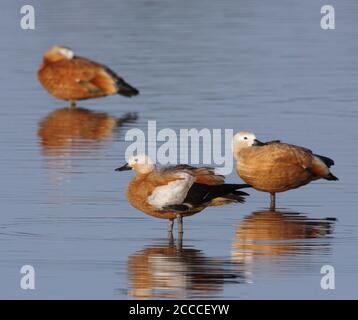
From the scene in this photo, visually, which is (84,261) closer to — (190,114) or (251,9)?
(190,114)

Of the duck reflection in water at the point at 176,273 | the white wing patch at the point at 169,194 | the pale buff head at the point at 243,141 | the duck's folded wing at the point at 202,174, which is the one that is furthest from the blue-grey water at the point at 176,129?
the pale buff head at the point at 243,141

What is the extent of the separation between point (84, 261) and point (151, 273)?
71 centimetres

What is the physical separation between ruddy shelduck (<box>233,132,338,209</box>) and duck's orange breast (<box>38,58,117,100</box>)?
838 cm

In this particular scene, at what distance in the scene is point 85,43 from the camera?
31.6 metres

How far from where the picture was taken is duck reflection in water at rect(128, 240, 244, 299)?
11898 millimetres

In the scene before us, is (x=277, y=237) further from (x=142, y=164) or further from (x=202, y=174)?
(x=142, y=164)

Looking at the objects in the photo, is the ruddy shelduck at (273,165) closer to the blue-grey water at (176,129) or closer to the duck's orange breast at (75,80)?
the blue-grey water at (176,129)

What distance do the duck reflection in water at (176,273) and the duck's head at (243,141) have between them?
200 centimetres

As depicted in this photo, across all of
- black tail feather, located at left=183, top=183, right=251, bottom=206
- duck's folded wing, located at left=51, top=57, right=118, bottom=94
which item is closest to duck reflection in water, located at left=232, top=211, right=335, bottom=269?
black tail feather, located at left=183, top=183, right=251, bottom=206

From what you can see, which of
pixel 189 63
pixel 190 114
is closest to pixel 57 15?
pixel 189 63

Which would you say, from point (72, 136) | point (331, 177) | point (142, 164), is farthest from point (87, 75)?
point (142, 164)

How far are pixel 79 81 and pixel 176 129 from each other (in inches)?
148

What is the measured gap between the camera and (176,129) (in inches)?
797

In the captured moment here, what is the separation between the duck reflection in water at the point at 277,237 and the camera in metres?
13.2
